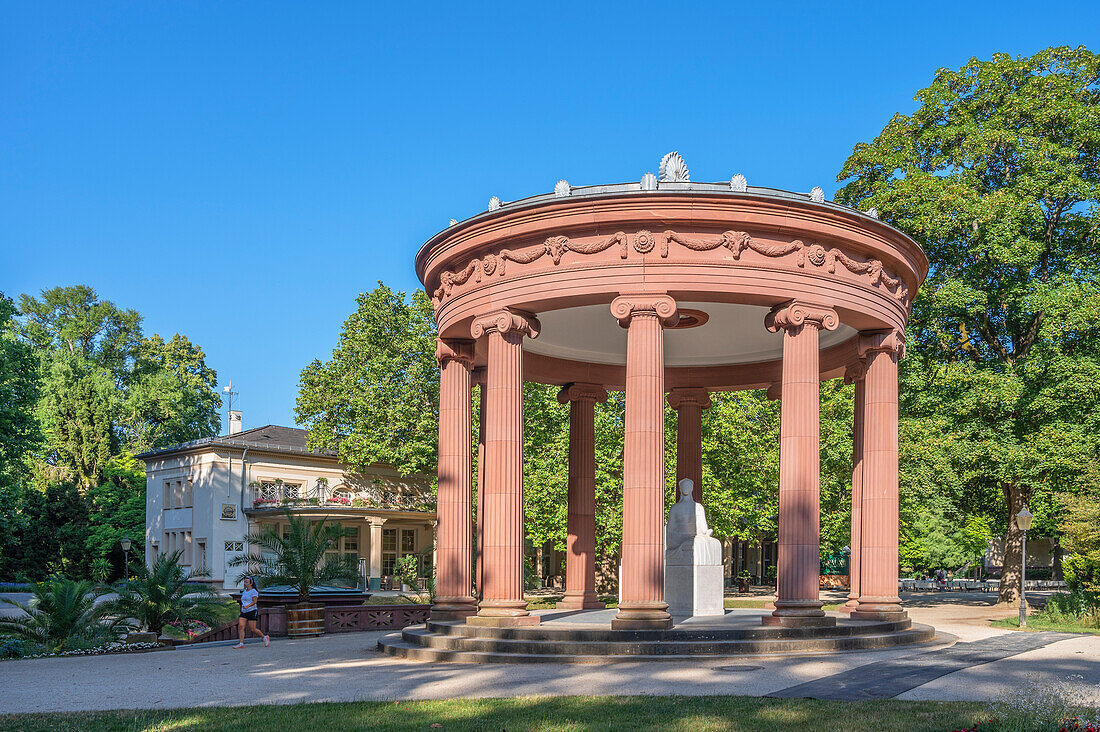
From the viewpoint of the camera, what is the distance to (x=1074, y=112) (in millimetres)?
36125

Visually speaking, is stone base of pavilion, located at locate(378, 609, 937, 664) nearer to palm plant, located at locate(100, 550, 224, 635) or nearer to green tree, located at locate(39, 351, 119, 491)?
palm plant, located at locate(100, 550, 224, 635)

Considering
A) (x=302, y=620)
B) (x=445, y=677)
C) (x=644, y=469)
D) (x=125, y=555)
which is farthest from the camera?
(x=125, y=555)

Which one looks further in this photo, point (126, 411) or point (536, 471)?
point (126, 411)

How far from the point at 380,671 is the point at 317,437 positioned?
42.3 m

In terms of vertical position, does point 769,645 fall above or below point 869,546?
below

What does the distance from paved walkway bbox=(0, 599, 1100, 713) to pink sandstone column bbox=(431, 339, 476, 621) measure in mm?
2498

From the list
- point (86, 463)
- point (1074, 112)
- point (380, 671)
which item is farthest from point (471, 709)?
point (86, 463)

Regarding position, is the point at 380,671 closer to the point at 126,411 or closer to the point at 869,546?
the point at 869,546

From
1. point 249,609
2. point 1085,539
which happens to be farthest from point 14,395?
point 1085,539

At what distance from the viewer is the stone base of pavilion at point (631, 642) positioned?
1848 cm

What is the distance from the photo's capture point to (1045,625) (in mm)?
28531

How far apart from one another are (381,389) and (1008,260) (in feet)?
110

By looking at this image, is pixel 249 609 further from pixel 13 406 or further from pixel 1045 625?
pixel 13 406

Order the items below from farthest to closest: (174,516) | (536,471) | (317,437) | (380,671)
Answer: (174,516)
(317,437)
(536,471)
(380,671)
